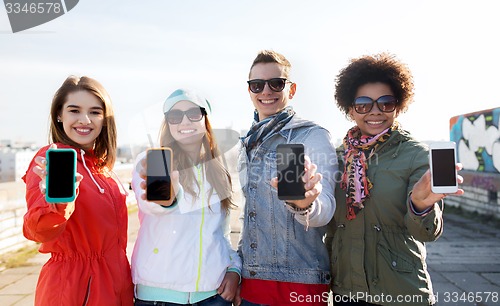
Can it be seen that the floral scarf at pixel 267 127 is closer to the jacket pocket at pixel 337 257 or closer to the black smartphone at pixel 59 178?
the jacket pocket at pixel 337 257

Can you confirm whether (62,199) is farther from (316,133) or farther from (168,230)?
(316,133)

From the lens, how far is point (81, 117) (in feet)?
8.46

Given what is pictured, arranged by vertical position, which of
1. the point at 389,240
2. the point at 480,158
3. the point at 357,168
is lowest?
the point at 480,158

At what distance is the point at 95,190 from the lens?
251 centimetres

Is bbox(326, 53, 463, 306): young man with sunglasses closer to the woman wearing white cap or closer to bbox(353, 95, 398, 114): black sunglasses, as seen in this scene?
bbox(353, 95, 398, 114): black sunglasses

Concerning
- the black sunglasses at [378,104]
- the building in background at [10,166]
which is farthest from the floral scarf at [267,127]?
the building in background at [10,166]

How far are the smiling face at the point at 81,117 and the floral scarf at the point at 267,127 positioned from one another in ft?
3.01

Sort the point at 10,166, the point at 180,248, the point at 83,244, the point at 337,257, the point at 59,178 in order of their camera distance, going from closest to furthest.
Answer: the point at 59,178
the point at 83,244
the point at 180,248
the point at 337,257
the point at 10,166

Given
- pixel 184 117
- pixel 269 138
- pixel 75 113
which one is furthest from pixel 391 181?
pixel 75 113

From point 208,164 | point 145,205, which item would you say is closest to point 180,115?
point 208,164

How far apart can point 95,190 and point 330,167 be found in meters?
A: 1.34

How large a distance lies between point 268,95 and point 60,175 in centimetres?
131

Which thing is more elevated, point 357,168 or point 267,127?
point 267,127

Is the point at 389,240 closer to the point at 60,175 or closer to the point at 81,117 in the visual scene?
the point at 60,175
